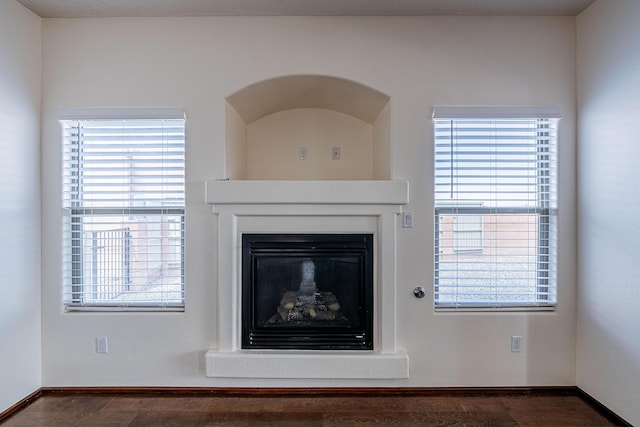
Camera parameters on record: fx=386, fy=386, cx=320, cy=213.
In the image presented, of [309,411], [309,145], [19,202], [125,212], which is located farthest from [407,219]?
[19,202]

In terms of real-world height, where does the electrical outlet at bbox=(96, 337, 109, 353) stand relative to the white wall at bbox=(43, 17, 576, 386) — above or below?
below

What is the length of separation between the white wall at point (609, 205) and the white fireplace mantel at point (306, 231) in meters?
1.23

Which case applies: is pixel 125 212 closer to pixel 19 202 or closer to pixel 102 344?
pixel 19 202

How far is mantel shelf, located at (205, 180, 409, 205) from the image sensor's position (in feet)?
8.68

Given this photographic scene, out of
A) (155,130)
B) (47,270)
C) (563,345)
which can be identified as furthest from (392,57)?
(47,270)

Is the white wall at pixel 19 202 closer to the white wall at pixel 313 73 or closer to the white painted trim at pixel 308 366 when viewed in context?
the white wall at pixel 313 73

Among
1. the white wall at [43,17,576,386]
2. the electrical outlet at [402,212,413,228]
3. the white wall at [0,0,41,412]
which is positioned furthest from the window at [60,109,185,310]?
the electrical outlet at [402,212,413,228]

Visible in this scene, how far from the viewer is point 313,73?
2.67 m

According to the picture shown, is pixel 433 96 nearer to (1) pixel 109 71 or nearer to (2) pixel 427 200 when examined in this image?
(2) pixel 427 200

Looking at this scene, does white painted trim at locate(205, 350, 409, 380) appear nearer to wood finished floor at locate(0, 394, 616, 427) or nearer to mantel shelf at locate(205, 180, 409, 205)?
wood finished floor at locate(0, 394, 616, 427)

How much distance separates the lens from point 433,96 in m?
2.69

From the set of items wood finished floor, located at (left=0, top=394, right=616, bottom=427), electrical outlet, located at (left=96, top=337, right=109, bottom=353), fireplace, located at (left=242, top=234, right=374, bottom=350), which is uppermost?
fireplace, located at (left=242, top=234, right=374, bottom=350)

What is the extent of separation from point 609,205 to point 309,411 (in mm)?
2301

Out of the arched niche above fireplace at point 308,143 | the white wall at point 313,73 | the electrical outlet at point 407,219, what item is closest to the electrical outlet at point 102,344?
the white wall at point 313,73
